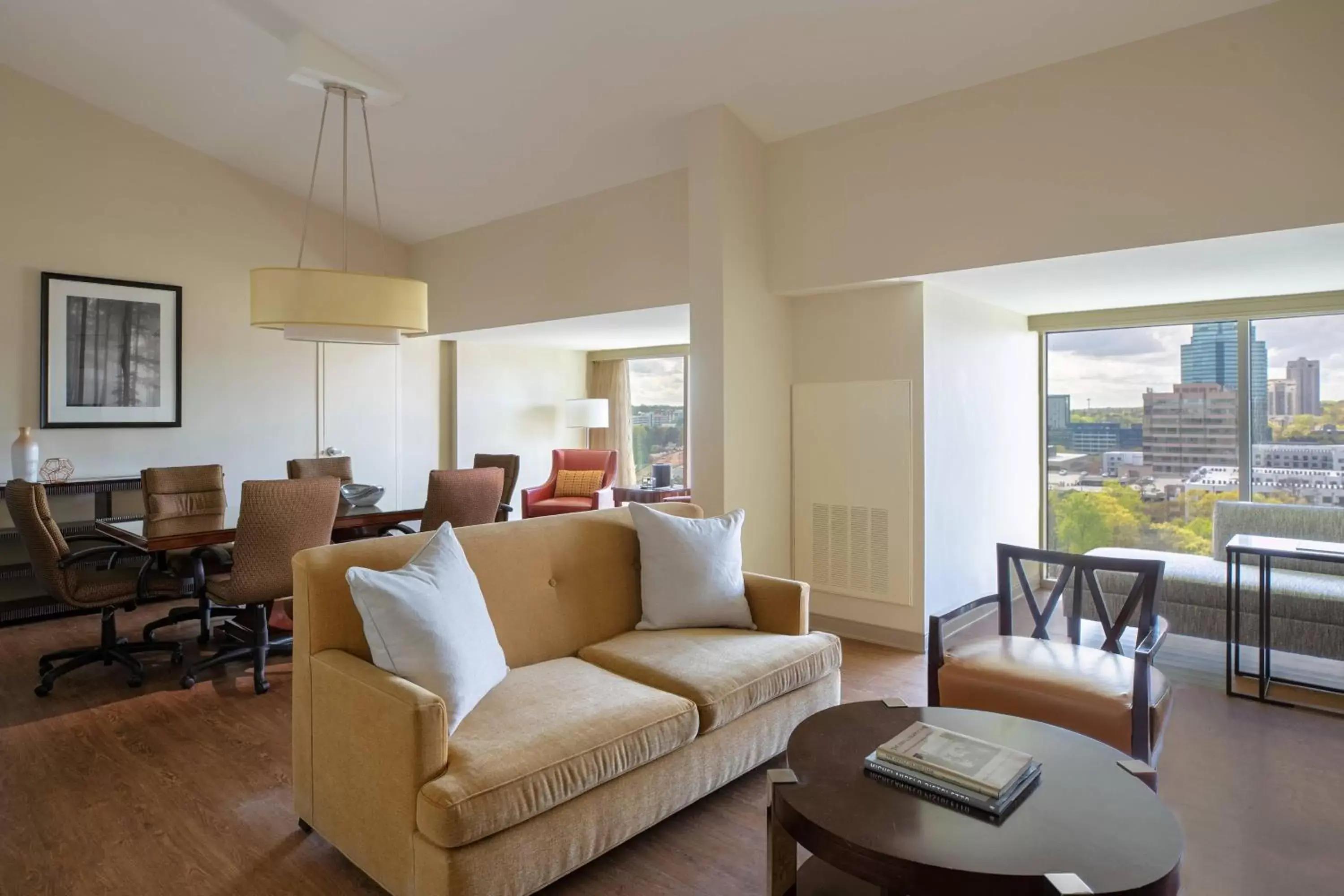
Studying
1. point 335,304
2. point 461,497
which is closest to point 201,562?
point 461,497

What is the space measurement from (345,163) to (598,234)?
1682mm

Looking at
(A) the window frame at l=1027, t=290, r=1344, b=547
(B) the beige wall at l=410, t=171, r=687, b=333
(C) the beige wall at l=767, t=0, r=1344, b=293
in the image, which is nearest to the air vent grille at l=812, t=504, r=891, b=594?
(C) the beige wall at l=767, t=0, r=1344, b=293

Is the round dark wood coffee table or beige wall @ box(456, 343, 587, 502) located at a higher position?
beige wall @ box(456, 343, 587, 502)

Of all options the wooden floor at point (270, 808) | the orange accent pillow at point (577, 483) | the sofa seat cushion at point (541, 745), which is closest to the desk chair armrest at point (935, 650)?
the wooden floor at point (270, 808)

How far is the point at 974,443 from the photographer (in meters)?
4.78

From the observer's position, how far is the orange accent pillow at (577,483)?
7.37 m

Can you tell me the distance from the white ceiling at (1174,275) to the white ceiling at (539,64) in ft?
2.97

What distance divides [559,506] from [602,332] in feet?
5.31

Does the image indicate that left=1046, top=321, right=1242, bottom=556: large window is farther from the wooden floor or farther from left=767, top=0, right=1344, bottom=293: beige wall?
left=767, top=0, right=1344, bottom=293: beige wall

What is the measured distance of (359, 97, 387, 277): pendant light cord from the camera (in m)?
4.86

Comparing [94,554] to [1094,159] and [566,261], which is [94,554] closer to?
[566,261]

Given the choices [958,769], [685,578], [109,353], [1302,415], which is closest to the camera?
[958,769]

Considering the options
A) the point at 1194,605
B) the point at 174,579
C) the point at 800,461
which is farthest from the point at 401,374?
the point at 1194,605

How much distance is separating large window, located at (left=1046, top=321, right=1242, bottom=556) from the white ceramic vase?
666cm
